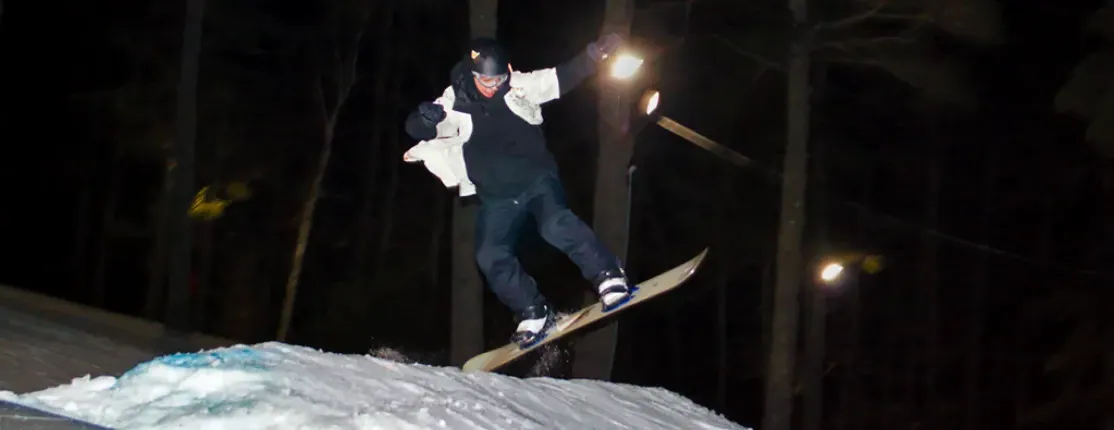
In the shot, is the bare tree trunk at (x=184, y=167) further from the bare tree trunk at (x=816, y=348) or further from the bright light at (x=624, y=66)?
the bare tree trunk at (x=816, y=348)

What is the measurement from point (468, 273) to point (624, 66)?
3.77 meters

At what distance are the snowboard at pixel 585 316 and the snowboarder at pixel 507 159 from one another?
0.24 ft

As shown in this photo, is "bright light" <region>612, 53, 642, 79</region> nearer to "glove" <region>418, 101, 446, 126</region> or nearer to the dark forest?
"glove" <region>418, 101, 446, 126</region>

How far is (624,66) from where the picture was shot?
17.6 ft

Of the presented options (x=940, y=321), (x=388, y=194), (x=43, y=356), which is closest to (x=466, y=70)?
(x=43, y=356)

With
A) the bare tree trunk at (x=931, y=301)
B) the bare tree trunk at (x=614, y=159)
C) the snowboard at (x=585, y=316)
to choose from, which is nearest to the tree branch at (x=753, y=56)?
the bare tree trunk at (x=614, y=159)

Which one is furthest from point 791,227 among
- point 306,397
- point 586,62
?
point 306,397

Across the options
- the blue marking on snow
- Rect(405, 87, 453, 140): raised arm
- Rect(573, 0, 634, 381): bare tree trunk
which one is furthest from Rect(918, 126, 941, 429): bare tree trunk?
the blue marking on snow

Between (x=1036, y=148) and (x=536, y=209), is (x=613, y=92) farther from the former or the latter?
(x=1036, y=148)

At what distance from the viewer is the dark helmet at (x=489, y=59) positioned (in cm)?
545

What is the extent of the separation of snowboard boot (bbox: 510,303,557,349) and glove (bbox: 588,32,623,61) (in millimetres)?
1713

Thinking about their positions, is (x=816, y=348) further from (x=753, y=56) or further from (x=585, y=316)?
(x=585, y=316)

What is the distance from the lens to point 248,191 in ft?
80.0

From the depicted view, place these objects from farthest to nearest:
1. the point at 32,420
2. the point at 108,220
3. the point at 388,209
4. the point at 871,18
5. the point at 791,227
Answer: the point at 388,209, the point at 108,220, the point at 791,227, the point at 871,18, the point at 32,420
